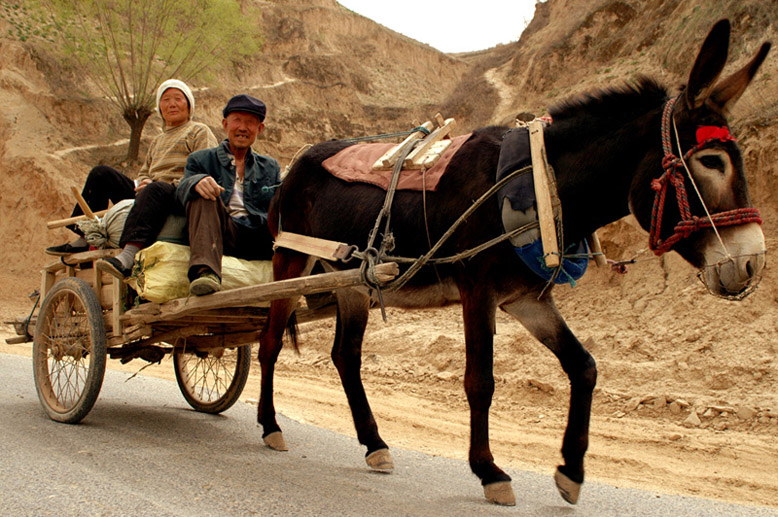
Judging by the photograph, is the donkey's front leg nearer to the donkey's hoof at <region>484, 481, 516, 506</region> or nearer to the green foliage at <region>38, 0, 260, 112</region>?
the donkey's hoof at <region>484, 481, 516, 506</region>

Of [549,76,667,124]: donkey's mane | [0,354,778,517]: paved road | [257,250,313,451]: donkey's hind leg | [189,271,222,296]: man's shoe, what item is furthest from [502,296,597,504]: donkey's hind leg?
[189,271,222,296]: man's shoe

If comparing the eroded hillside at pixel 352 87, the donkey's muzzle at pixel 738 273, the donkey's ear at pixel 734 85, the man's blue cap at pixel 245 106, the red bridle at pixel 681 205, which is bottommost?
the donkey's muzzle at pixel 738 273

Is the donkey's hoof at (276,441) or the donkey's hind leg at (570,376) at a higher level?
the donkey's hind leg at (570,376)

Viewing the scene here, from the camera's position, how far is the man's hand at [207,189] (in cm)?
416

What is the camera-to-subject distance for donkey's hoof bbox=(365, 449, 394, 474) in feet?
12.9

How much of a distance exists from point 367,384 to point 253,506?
558 cm

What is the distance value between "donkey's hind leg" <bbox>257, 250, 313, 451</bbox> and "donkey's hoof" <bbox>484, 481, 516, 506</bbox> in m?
1.71

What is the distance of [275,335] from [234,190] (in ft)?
3.74

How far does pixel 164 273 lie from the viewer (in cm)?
419

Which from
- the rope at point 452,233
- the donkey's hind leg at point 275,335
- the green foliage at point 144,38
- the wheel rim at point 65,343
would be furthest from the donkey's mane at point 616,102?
the green foliage at point 144,38

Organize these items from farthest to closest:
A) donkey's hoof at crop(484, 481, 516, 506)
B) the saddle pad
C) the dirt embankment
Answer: the dirt embankment → the saddle pad → donkey's hoof at crop(484, 481, 516, 506)

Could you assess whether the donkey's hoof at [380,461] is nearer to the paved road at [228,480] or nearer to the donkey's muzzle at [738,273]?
the paved road at [228,480]

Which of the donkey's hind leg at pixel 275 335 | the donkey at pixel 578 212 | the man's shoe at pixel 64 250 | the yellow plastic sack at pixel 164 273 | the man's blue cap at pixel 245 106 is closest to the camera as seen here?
the donkey at pixel 578 212

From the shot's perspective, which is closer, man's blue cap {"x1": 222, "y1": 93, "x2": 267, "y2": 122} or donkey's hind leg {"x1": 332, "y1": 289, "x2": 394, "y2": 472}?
donkey's hind leg {"x1": 332, "y1": 289, "x2": 394, "y2": 472}
